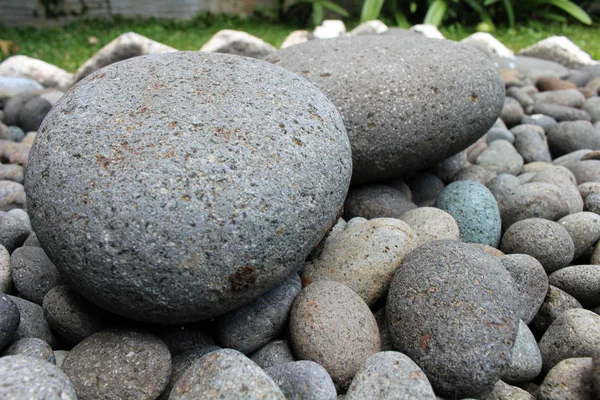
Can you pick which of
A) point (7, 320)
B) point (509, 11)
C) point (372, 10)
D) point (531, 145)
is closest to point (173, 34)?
point (372, 10)

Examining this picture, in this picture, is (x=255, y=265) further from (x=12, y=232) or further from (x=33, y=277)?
(x=12, y=232)

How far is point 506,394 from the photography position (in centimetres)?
180

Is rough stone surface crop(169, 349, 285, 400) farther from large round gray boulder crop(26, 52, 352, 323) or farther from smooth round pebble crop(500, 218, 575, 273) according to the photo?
smooth round pebble crop(500, 218, 575, 273)

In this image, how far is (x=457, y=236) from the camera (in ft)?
8.12

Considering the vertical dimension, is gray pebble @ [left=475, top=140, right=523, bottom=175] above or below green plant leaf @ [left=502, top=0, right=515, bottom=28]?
above

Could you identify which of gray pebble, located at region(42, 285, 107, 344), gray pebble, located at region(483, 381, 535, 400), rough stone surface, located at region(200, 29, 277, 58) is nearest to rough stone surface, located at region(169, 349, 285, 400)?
gray pebble, located at region(42, 285, 107, 344)

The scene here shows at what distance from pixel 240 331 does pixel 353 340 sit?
1.36 feet

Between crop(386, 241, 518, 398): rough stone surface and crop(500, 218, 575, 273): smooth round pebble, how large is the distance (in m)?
0.41

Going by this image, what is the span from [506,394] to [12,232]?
2.22 metres

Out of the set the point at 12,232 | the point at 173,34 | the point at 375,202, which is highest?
the point at 375,202

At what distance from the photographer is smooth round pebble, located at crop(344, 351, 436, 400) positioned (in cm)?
161

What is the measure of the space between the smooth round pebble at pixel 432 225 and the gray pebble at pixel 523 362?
2.01ft

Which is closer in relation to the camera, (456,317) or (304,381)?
(304,381)

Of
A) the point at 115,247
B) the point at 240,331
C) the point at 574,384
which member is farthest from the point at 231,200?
the point at 574,384
